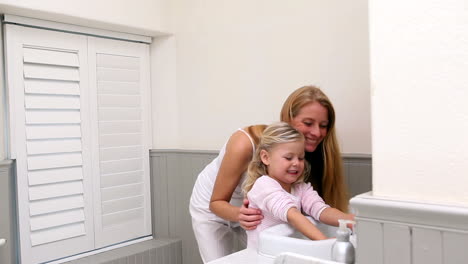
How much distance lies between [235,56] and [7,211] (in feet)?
4.56

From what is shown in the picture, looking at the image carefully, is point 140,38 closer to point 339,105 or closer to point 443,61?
point 339,105

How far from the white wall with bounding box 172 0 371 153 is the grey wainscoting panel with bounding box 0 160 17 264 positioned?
3.34 ft

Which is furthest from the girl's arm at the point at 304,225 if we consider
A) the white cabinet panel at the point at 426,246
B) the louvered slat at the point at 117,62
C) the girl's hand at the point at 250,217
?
the louvered slat at the point at 117,62

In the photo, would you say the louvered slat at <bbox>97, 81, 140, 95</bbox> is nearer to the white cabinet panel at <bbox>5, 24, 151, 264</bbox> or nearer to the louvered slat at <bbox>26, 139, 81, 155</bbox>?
the white cabinet panel at <bbox>5, 24, 151, 264</bbox>

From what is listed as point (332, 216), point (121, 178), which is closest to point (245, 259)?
point (332, 216)

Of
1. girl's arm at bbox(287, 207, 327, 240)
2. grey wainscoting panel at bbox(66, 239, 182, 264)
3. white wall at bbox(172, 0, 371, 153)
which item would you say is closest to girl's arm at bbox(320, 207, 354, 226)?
girl's arm at bbox(287, 207, 327, 240)

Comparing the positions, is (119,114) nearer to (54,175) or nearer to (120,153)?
(120,153)

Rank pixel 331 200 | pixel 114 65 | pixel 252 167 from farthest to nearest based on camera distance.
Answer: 1. pixel 114 65
2. pixel 331 200
3. pixel 252 167

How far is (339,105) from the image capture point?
6.84ft

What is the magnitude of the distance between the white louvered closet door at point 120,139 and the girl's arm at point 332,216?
1507 millimetres

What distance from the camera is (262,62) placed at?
2.37 m

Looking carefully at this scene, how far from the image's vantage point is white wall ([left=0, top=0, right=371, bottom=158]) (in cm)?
205

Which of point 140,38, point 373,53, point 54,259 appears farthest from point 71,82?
point 373,53

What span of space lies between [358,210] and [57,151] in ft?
6.09
